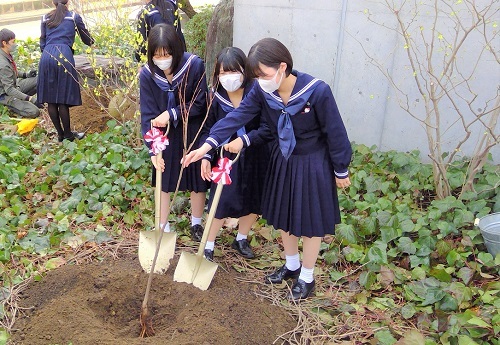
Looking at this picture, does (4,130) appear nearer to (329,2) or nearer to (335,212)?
(329,2)

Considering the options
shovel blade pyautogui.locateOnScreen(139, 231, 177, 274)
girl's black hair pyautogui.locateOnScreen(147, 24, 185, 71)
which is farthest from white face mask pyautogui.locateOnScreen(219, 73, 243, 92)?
shovel blade pyautogui.locateOnScreen(139, 231, 177, 274)

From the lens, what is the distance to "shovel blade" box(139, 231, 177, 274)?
324cm

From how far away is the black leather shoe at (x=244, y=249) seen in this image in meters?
3.58

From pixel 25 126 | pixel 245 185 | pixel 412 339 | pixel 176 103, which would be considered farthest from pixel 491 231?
pixel 25 126

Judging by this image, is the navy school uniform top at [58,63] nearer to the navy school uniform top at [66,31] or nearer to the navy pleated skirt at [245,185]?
the navy school uniform top at [66,31]

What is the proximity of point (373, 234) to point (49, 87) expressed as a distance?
3.54m

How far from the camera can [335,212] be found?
3008 mm

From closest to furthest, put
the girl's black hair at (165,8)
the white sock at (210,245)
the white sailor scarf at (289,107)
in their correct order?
1. the white sailor scarf at (289,107)
2. the white sock at (210,245)
3. the girl's black hair at (165,8)

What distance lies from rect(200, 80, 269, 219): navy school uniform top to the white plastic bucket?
1447 millimetres

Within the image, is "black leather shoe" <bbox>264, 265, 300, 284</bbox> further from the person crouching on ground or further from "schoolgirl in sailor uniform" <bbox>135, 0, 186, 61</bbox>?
the person crouching on ground

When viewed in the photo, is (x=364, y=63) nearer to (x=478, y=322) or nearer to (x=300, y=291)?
(x=300, y=291)

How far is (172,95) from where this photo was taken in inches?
132

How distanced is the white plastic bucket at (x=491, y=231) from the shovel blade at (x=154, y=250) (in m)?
1.98

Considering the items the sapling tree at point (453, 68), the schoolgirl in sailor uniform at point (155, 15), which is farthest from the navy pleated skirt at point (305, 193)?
the schoolgirl in sailor uniform at point (155, 15)
